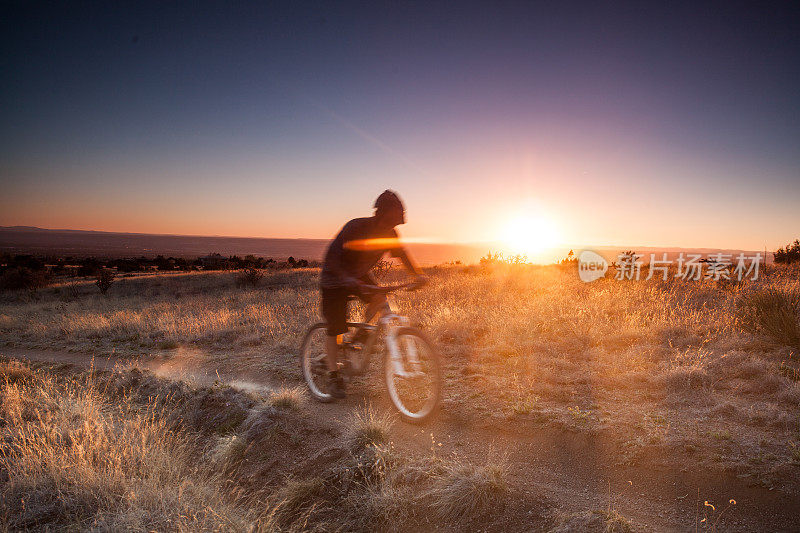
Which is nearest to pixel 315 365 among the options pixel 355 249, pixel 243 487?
pixel 243 487

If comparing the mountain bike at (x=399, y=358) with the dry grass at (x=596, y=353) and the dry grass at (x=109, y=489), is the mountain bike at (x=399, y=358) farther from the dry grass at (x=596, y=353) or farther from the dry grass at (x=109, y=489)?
the dry grass at (x=109, y=489)

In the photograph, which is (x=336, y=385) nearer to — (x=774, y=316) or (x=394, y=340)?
(x=394, y=340)

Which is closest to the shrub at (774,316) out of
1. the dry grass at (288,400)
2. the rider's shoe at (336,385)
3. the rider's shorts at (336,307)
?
the rider's shorts at (336,307)

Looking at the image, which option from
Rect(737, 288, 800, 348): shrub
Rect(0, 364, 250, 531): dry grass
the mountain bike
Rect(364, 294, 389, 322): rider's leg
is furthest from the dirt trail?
Rect(737, 288, 800, 348): shrub

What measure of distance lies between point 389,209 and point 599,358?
15.6 ft

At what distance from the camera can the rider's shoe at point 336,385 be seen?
17.1 ft

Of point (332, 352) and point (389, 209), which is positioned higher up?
point (389, 209)

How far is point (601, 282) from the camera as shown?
15.1m

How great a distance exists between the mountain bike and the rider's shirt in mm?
389

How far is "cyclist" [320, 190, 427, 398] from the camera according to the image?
4508 millimetres

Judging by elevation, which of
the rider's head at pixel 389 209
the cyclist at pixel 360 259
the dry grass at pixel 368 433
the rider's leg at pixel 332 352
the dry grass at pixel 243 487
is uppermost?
the rider's head at pixel 389 209

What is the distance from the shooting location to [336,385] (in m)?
5.22

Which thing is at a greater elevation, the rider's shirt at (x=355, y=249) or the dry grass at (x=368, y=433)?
the rider's shirt at (x=355, y=249)

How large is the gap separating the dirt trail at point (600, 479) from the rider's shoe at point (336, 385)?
10.2 inches
